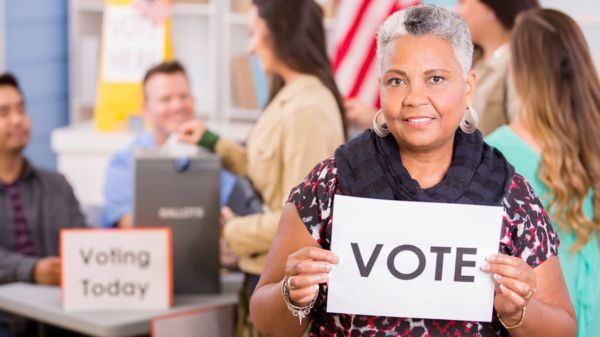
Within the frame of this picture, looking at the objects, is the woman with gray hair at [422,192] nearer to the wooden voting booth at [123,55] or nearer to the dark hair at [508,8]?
the dark hair at [508,8]

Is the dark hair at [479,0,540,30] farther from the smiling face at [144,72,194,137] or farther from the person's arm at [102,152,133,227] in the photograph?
the person's arm at [102,152,133,227]

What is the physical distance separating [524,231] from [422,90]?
33cm

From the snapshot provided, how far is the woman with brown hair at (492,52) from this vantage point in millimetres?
2123

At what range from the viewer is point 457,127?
117 centimetres

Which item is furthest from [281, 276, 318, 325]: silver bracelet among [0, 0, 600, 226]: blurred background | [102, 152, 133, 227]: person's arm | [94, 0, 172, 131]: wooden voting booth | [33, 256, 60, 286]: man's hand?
[94, 0, 172, 131]: wooden voting booth

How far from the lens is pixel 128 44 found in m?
4.14

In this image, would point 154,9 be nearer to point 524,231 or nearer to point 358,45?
point 358,45

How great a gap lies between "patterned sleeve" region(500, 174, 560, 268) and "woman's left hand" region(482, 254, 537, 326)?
7cm

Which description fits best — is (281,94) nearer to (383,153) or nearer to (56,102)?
(383,153)

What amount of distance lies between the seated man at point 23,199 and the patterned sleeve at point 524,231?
202cm

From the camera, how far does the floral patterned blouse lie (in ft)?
3.67

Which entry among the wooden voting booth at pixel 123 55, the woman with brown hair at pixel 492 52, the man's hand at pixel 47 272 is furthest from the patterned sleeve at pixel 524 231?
the wooden voting booth at pixel 123 55

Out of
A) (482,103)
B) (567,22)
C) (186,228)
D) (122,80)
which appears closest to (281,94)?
(186,228)

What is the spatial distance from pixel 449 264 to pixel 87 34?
409 centimetres
